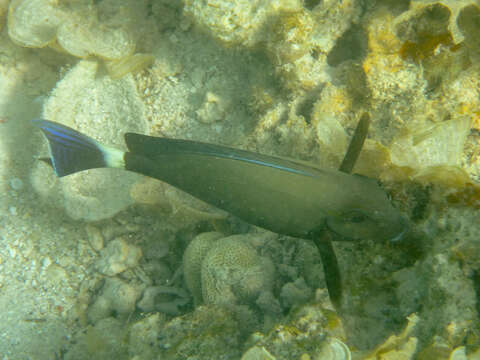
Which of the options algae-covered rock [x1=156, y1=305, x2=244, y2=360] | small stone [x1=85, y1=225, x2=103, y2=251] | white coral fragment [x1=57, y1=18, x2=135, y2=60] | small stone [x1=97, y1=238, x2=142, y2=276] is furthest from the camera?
small stone [x1=85, y1=225, x2=103, y2=251]

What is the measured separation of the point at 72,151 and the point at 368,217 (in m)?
2.59

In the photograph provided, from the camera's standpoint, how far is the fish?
232 cm

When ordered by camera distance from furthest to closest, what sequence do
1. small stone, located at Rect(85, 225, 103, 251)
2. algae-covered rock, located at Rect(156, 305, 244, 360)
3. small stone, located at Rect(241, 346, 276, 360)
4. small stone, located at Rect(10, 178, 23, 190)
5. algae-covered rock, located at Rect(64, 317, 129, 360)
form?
→ 1. small stone, located at Rect(10, 178, 23, 190)
2. small stone, located at Rect(85, 225, 103, 251)
3. algae-covered rock, located at Rect(64, 317, 129, 360)
4. algae-covered rock, located at Rect(156, 305, 244, 360)
5. small stone, located at Rect(241, 346, 276, 360)

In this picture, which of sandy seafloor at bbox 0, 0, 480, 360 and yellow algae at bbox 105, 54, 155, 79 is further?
yellow algae at bbox 105, 54, 155, 79

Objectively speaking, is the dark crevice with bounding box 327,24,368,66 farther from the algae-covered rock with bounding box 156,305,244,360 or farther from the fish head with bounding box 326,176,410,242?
the algae-covered rock with bounding box 156,305,244,360

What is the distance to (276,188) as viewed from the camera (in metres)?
2.45

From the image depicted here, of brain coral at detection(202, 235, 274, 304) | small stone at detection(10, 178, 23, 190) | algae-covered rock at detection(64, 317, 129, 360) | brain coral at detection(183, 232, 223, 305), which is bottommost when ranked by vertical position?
algae-covered rock at detection(64, 317, 129, 360)

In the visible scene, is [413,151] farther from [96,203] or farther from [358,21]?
[96,203]

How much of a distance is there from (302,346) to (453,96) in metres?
2.36

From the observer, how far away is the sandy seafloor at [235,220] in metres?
2.14

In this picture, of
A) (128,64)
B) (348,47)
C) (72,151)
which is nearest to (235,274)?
(72,151)

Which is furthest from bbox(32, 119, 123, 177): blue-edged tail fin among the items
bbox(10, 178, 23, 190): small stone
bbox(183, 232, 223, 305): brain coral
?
bbox(10, 178, 23, 190): small stone

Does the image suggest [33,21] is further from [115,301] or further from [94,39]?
[115,301]

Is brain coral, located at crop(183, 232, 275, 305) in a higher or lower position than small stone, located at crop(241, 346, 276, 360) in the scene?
lower
